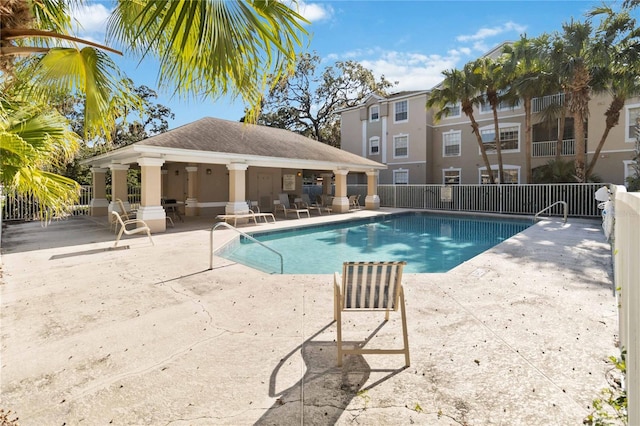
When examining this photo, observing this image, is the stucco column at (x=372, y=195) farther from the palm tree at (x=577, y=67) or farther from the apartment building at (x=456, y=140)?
the palm tree at (x=577, y=67)

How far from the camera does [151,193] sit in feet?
39.4

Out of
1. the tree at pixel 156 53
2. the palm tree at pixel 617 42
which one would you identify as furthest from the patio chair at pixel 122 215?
the palm tree at pixel 617 42

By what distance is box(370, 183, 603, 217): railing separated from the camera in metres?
17.4

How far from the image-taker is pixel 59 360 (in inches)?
133

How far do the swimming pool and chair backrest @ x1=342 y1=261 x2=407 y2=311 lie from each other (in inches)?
202

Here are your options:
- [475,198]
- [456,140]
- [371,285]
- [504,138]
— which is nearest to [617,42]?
[475,198]

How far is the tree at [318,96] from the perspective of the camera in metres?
37.7

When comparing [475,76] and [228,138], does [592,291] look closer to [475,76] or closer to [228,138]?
[228,138]

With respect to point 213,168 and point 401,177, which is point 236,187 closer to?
point 213,168

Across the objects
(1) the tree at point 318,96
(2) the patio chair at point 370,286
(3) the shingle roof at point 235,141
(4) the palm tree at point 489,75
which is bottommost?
(2) the patio chair at point 370,286

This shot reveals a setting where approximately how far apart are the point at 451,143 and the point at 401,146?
4149 millimetres

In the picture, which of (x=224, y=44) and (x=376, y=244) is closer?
(x=224, y=44)

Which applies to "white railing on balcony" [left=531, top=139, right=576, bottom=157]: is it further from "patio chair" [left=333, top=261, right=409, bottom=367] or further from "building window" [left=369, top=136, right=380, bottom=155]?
"patio chair" [left=333, top=261, right=409, bottom=367]

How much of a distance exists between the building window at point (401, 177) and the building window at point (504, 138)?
6604mm
